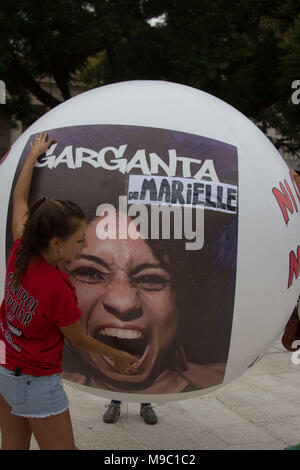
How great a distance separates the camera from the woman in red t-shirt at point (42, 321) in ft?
7.12

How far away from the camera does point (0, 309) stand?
249 centimetres

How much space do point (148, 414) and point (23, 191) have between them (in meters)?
2.03

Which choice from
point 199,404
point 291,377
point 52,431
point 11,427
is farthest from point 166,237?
point 291,377

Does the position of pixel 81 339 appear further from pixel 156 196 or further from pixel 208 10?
pixel 208 10

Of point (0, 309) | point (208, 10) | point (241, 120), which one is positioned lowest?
point (0, 309)

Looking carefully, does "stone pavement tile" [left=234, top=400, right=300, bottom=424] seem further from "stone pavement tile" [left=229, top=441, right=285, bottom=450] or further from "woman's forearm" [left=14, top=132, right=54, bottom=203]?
"woman's forearm" [left=14, top=132, right=54, bottom=203]

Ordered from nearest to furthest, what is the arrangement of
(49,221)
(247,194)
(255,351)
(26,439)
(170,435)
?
(49,221) → (26,439) → (247,194) → (255,351) → (170,435)

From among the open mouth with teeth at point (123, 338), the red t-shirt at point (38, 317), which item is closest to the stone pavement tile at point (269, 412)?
the open mouth with teeth at point (123, 338)

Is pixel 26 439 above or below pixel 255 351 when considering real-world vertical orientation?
below

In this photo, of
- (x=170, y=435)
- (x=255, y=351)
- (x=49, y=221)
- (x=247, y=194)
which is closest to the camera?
(x=49, y=221)

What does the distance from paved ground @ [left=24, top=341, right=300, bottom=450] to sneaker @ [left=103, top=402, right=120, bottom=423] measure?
1.4 inches

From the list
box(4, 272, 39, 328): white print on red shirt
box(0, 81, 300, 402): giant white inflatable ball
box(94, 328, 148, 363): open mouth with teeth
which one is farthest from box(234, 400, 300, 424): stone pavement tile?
box(4, 272, 39, 328): white print on red shirt
